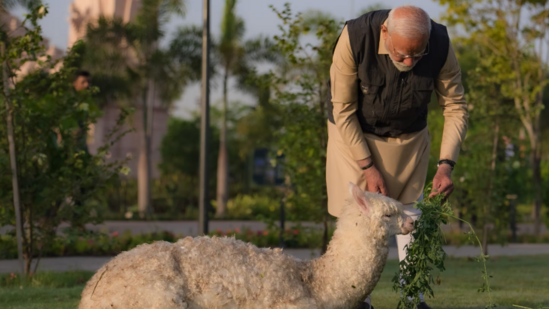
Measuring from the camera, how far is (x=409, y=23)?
4.10m

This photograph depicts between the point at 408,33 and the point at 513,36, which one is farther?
the point at 513,36

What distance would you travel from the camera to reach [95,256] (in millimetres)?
12016

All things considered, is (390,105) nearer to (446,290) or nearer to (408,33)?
(408,33)

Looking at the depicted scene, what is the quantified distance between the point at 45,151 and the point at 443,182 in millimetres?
5011

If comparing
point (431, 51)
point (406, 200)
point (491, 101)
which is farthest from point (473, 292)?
point (491, 101)

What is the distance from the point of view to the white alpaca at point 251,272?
3.53 m

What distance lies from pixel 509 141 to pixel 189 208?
47.1 ft

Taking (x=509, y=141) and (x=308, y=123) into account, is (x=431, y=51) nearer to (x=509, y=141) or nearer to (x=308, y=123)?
(x=308, y=123)

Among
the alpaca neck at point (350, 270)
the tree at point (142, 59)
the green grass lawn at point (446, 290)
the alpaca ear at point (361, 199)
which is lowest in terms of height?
the green grass lawn at point (446, 290)

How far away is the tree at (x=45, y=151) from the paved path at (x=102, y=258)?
1.36 metres

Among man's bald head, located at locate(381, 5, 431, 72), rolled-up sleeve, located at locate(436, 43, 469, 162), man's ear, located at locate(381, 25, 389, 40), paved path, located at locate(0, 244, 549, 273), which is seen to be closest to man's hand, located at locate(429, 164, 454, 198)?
rolled-up sleeve, located at locate(436, 43, 469, 162)

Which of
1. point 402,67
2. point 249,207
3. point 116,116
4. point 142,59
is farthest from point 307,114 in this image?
point 116,116

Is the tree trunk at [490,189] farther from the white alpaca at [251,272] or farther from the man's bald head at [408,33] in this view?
the white alpaca at [251,272]

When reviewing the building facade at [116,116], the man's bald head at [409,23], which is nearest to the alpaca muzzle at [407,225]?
the man's bald head at [409,23]
